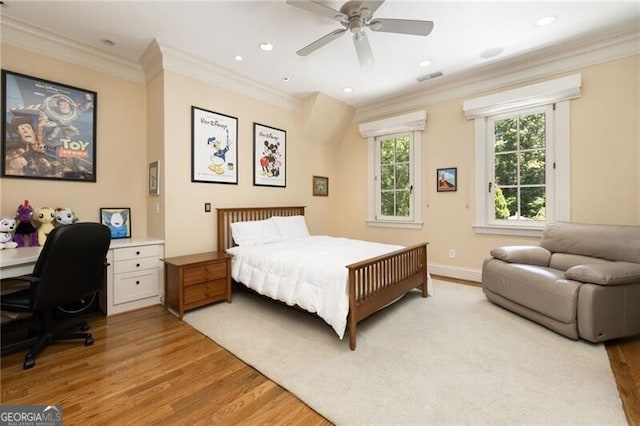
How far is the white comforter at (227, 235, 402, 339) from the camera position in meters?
2.49

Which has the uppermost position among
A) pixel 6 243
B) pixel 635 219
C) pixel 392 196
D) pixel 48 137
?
pixel 48 137

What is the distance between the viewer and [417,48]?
3.40 m

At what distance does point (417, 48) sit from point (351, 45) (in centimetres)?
79

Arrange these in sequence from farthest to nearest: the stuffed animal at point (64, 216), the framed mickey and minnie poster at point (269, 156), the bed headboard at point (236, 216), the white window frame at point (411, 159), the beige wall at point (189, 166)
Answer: the white window frame at point (411, 159)
the framed mickey and minnie poster at point (269, 156)
the bed headboard at point (236, 216)
the beige wall at point (189, 166)
the stuffed animal at point (64, 216)

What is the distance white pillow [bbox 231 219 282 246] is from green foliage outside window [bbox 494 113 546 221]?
3280mm

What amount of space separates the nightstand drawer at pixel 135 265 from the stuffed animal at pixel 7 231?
0.88 m

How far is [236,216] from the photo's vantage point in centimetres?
420

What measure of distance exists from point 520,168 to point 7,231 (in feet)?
19.6

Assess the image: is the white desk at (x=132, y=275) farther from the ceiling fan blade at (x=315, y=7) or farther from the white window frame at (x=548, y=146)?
the white window frame at (x=548, y=146)

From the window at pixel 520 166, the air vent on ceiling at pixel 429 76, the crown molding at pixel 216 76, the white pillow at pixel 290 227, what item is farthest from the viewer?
the white pillow at pixel 290 227

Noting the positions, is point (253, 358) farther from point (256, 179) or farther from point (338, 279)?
point (256, 179)

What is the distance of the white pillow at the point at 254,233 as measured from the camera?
12.6 ft

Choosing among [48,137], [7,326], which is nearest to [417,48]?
[48,137]

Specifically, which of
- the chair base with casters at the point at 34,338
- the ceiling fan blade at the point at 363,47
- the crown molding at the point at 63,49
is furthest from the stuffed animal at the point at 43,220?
the ceiling fan blade at the point at 363,47
